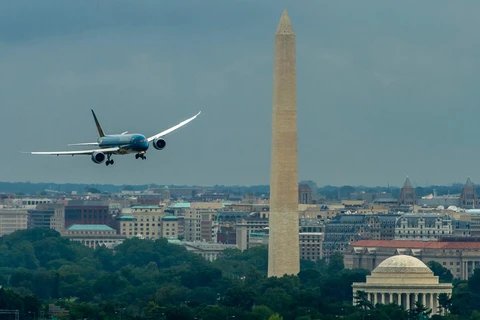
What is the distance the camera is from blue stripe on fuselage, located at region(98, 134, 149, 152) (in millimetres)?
100062

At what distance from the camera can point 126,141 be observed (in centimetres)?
10125

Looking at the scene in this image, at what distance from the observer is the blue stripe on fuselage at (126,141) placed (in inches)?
3939

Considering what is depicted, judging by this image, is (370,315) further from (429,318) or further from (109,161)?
(109,161)

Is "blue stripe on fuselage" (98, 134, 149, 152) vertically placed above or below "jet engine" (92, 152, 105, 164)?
above

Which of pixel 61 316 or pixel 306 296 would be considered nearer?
pixel 61 316

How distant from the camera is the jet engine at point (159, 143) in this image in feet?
334

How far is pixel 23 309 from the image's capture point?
17850 centimetres

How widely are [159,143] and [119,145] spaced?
1.63 m

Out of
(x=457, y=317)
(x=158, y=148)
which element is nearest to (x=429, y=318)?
(x=457, y=317)

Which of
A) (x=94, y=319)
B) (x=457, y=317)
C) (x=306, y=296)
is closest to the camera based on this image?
(x=94, y=319)

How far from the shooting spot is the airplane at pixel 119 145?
→ 10019cm

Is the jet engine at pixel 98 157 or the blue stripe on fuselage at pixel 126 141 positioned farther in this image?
the jet engine at pixel 98 157

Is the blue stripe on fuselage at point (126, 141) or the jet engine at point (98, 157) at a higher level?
the blue stripe on fuselage at point (126, 141)

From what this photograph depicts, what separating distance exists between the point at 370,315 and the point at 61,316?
22.4 metres
